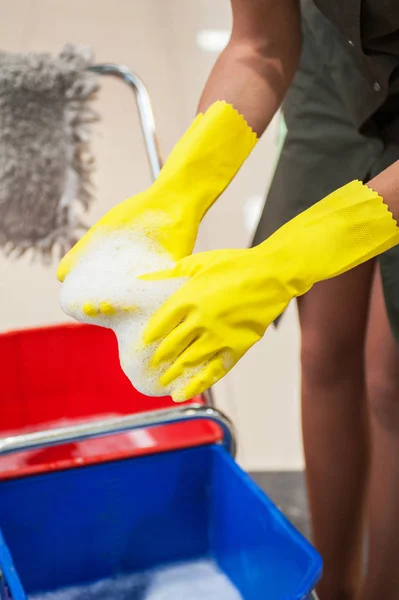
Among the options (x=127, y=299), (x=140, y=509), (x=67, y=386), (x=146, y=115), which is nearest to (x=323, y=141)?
(x=146, y=115)

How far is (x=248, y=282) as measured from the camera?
55 cm

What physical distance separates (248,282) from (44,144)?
A: 1.61ft

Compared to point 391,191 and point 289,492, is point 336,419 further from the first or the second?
point 289,492

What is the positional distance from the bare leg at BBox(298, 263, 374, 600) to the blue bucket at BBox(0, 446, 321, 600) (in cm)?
13

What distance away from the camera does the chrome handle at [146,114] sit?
3.25ft

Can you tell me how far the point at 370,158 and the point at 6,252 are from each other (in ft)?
1.61

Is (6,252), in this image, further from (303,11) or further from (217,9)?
(217,9)

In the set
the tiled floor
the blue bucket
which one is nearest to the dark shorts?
the blue bucket

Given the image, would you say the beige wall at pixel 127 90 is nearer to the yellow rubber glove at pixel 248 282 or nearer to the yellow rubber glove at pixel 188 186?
the yellow rubber glove at pixel 188 186

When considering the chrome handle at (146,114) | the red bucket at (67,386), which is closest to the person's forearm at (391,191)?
the chrome handle at (146,114)

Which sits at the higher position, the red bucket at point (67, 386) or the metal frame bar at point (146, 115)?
the metal frame bar at point (146, 115)

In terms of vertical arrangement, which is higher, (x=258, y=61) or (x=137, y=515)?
(x=258, y=61)

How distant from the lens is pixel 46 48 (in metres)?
1.82

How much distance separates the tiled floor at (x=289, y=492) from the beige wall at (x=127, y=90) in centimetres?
54
